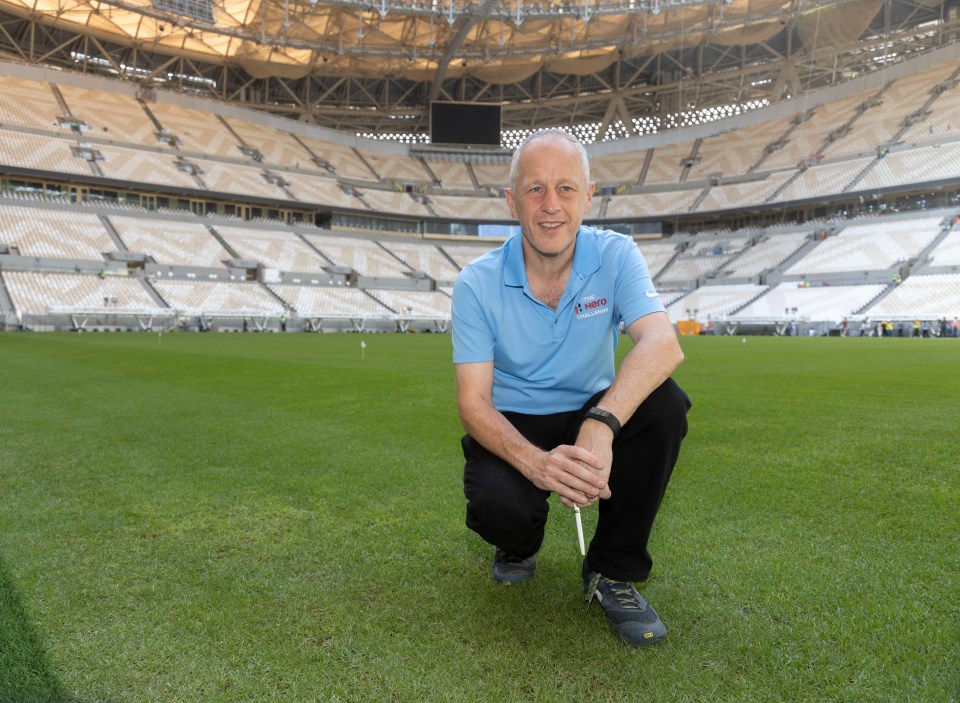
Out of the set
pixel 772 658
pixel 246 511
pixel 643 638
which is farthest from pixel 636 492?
pixel 246 511

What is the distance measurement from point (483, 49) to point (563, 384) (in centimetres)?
5958

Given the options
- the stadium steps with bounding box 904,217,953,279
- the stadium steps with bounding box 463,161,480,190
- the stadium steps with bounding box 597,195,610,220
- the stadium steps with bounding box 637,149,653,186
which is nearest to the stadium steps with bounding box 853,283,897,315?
the stadium steps with bounding box 904,217,953,279

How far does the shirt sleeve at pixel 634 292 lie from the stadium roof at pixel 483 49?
1805 inches

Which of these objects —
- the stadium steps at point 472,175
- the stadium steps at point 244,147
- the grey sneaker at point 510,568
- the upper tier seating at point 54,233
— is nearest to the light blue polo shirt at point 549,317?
the grey sneaker at point 510,568

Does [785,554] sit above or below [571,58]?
below

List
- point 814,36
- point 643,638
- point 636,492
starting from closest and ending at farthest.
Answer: point 643,638 < point 636,492 < point 814,36

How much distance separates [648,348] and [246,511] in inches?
94.6

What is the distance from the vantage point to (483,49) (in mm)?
56562

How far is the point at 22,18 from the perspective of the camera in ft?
176

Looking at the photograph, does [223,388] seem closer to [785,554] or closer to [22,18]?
[785,554]

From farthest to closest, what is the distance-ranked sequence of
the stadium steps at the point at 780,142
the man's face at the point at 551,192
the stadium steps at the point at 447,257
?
the stadium steps at the point at 447,257, the stadium steps at the point at 780,142, the man's face at the point at 551,192

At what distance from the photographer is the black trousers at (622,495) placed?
2494 millimetres

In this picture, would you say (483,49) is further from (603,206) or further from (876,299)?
(876,299)

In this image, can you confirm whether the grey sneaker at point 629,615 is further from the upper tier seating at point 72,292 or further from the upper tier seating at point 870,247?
the upper tier seating at point 870,247
